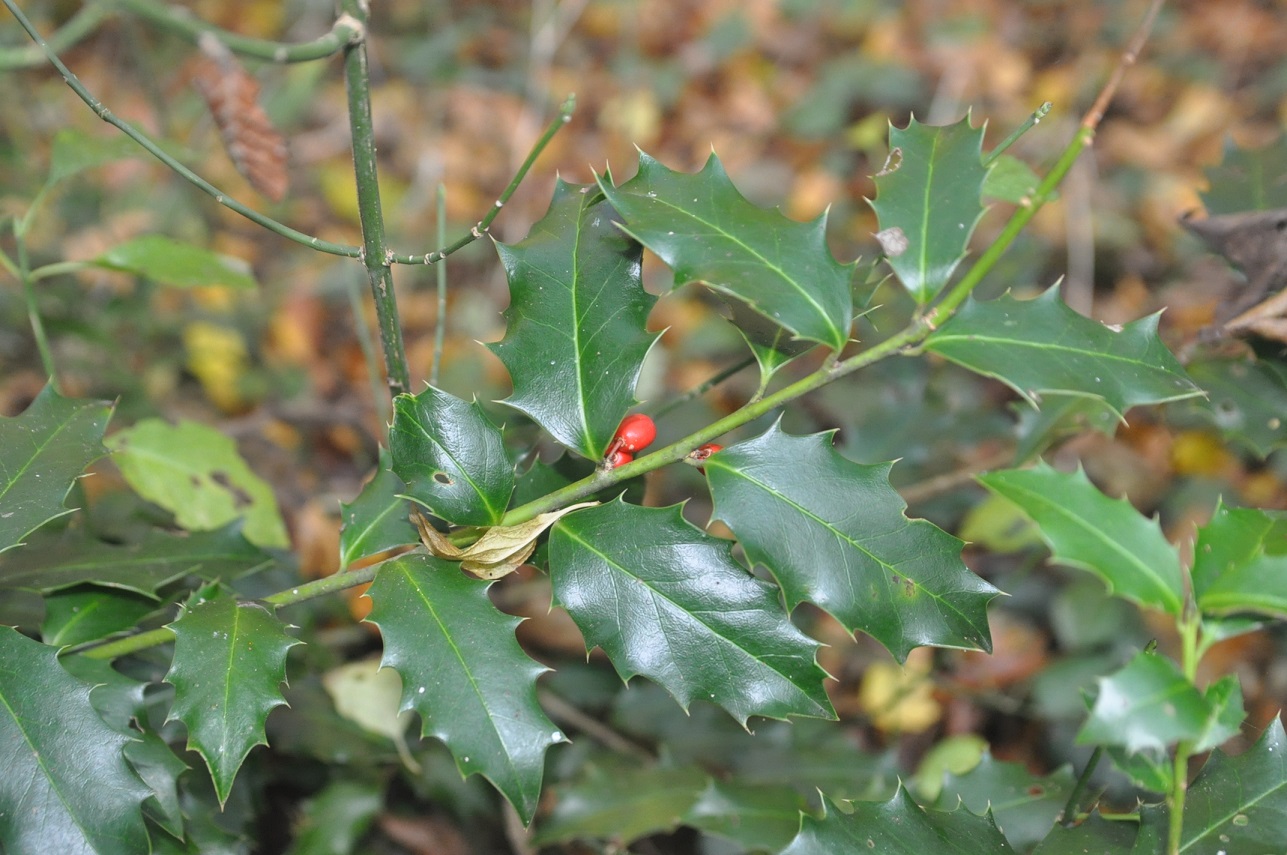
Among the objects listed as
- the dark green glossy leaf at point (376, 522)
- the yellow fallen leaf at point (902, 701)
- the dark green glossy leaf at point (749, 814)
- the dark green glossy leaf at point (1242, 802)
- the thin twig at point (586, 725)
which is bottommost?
the yellow fallen leaf at point (902, 701)

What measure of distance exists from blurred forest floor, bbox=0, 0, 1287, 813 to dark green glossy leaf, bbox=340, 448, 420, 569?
105cm

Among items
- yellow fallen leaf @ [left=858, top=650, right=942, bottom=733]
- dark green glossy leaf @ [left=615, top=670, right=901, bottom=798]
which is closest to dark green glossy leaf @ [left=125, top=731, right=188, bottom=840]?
dark green glossy leaf @ [left=615, top=670, right=901, bottom=798]

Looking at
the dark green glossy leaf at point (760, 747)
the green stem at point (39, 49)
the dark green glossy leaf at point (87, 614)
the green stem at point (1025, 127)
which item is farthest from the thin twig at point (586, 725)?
the green stem at point (39, 49)

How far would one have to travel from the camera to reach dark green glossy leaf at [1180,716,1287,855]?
0.94 m

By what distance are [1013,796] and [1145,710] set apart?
2.23 ft

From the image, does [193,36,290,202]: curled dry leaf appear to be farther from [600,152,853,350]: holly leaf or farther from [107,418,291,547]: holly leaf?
[600,152,853,350]: holly leaf

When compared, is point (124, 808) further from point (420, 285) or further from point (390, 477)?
point (420, 285)

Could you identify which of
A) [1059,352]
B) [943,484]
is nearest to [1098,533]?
[1059,352]

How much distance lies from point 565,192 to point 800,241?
285 mm

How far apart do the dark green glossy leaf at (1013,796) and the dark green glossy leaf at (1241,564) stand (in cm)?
59

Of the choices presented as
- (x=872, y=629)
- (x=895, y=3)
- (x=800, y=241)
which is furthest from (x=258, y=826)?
(x=895, y=3)

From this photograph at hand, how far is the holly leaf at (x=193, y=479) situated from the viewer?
1.54 m

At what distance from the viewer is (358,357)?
121 inches

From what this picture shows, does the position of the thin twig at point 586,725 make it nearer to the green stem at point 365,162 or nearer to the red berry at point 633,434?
the red berry at point 633,434
